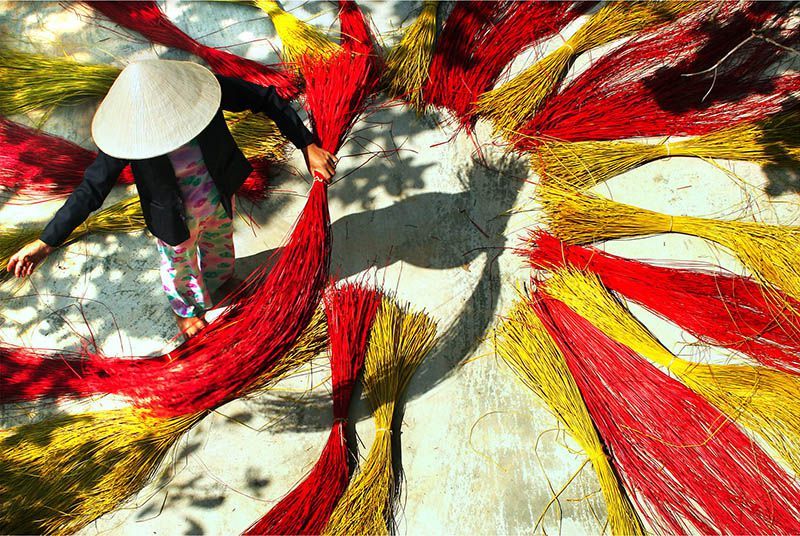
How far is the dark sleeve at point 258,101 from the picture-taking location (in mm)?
2338

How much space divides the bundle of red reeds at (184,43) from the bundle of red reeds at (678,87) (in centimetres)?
128

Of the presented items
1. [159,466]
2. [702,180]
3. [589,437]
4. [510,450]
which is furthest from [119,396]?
[702,180]

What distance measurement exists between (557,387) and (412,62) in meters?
1.73

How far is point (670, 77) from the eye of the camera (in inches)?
122

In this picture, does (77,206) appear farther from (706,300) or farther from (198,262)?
(706,300)

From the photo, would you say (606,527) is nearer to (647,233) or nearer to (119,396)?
(647,233)

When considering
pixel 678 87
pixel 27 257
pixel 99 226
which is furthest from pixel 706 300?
pixel 99 226

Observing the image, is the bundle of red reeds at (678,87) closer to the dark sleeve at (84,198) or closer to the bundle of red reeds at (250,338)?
the bundle of red reeds at (250,338)

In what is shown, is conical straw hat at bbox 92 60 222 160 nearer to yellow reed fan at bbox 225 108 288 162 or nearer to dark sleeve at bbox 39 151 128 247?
dark sleeve at bbox 39 151 128 247

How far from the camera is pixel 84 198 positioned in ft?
7.15

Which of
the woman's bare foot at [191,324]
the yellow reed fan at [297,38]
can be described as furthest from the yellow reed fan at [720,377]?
the yellow reed fan at [297,38]

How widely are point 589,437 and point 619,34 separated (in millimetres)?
2053

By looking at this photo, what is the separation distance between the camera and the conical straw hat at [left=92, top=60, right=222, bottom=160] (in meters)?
2.08

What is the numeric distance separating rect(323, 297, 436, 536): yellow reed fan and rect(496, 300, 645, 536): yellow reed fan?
364 millimetres
